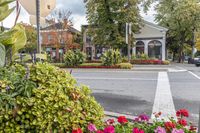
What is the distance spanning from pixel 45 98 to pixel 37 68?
1.23ft

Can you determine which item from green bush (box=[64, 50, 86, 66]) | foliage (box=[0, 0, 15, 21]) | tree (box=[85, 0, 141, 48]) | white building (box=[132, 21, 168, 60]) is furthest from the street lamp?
white building (box=[132, 21, 168, 60])

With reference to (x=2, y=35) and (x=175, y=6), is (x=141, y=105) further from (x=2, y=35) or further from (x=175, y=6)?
(x=175, y=6)

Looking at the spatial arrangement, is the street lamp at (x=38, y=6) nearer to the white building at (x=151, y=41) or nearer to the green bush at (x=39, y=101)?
the green bush at (x=39, y=101)

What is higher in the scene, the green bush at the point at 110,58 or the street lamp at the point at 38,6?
the street lamp at the point at 38,6

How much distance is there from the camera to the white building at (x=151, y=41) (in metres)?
33.8

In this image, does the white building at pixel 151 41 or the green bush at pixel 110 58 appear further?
the white building at pixel 151 41

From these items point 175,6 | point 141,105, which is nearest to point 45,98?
point 141,105

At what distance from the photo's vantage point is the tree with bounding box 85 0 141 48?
3206 centimetres

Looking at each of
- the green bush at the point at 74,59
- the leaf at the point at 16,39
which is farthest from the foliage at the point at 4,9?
the green bush at the point at 74,59

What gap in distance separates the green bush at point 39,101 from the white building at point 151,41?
31.9m

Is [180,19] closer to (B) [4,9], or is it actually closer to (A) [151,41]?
(A) [151,41]

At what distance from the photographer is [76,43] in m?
39.9

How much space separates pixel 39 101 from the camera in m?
2.50

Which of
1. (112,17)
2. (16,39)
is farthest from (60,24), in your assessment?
(16,39)
